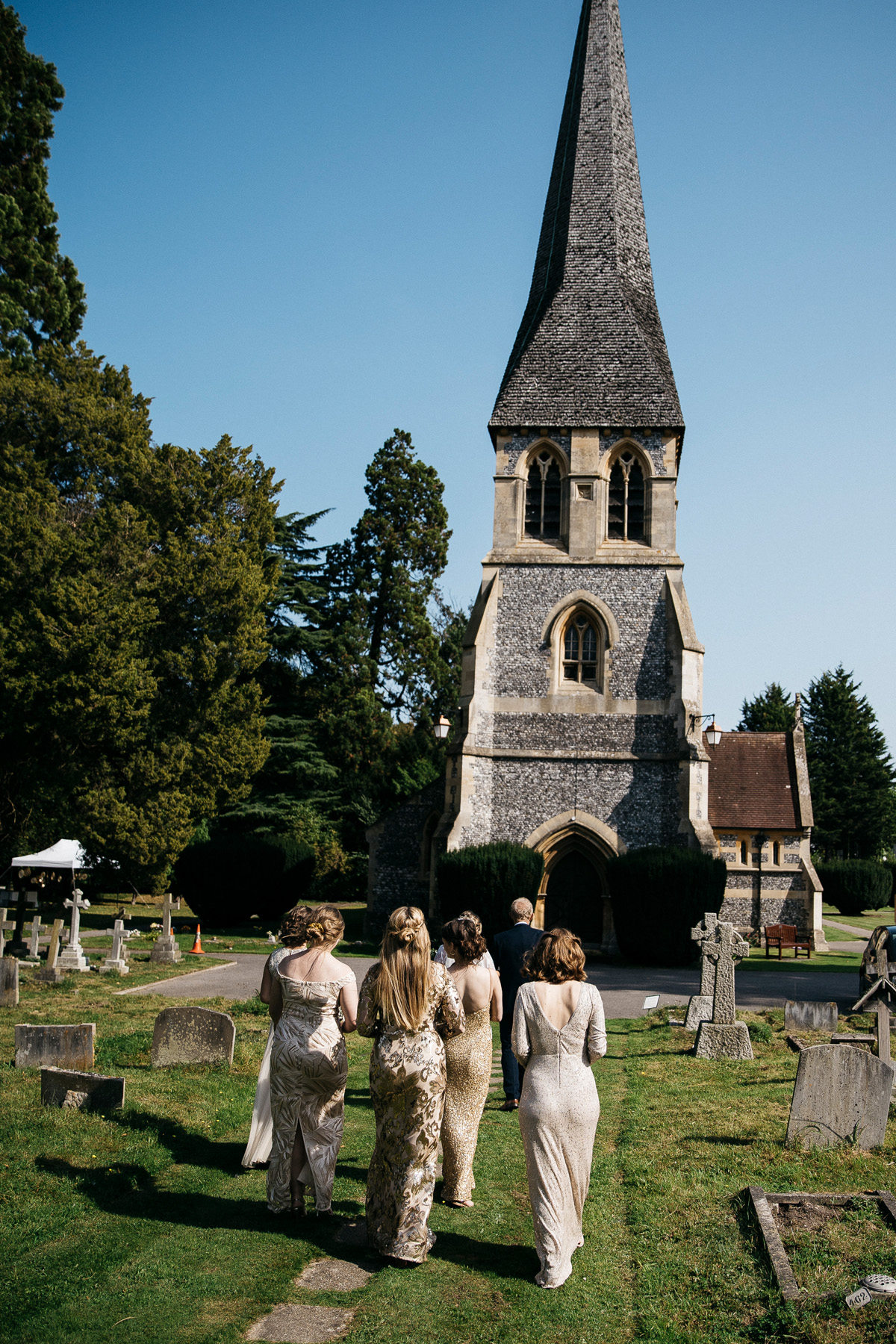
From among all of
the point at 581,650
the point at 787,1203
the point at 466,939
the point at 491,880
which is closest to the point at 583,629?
the point at 581,650

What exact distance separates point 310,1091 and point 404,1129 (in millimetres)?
752

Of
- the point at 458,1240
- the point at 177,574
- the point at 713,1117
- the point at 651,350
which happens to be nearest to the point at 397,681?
the point at 177,574

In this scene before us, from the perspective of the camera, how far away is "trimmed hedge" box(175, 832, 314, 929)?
88.2 ft

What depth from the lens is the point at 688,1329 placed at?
14.6 feet

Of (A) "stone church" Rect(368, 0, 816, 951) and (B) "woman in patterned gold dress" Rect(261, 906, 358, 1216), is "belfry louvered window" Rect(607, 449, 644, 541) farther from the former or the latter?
(B) "woman in patterned gold dress" Rect(261, 906, 358, 1216)

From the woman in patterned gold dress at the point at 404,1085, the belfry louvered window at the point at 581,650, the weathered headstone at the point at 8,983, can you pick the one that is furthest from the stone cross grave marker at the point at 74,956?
the woman in patterned gold dress at the point at 404,1085

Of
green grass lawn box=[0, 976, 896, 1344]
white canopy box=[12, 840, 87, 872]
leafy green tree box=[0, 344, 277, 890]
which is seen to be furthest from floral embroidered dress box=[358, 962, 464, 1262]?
leafy green tree box=[0, 344, 277, 890]

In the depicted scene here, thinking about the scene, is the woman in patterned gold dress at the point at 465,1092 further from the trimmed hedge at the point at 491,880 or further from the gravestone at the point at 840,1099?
the trimmed hedge at the point at 491,880

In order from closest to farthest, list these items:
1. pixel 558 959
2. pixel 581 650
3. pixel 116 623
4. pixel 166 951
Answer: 1. pixel 558 959
2. pixel 166 951
3. pixel 116 623
4. pixel 581 650

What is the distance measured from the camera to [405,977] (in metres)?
5.28

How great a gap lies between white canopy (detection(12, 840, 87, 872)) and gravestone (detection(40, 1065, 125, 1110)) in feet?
41.7

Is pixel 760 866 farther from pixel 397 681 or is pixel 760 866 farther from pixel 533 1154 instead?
pixel 533 1154

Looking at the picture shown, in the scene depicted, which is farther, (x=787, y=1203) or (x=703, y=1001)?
(x=703, y=1001)

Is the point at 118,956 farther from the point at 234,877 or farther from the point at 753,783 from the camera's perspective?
the point at 753,783
